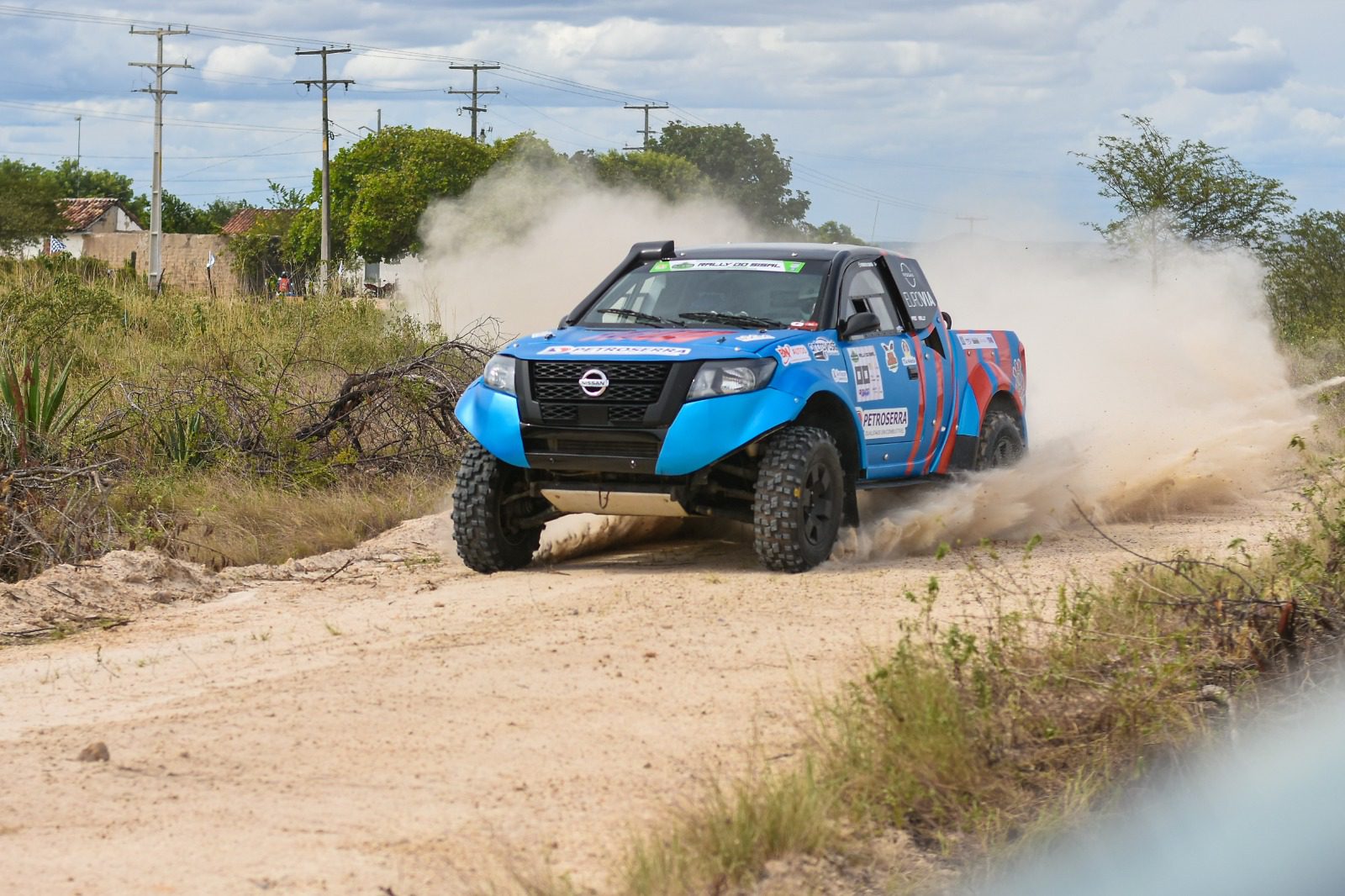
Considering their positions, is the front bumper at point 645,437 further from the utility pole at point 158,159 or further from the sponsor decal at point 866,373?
the utility pole at point 158,159

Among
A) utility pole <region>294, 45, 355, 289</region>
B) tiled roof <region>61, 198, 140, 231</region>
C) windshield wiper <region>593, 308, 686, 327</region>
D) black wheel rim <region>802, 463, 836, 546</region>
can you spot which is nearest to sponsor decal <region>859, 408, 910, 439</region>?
black wheel rim <region>802, 463, 836, 546</region>

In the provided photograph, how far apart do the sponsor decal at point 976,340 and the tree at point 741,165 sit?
61.1m

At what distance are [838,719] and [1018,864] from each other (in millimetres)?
867

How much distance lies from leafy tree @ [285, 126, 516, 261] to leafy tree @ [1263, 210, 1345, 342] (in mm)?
34568

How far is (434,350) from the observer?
51.5 ft

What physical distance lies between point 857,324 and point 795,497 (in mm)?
1237

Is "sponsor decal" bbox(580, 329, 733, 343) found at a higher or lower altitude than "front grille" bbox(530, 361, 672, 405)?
higher

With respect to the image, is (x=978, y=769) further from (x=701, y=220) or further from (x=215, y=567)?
(x=701, y=220)

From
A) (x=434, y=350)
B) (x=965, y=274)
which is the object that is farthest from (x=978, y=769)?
(x=965, y=274)

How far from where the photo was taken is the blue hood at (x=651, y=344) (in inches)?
376

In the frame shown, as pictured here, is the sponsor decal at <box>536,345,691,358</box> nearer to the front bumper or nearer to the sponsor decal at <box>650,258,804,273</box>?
the front bumper

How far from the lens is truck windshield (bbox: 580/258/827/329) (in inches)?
410

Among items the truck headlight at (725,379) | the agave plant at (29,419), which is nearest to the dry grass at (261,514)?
the agave plant at (29,419)

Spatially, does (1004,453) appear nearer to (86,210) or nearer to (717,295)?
(717,295)
